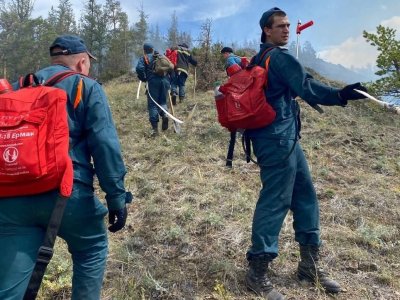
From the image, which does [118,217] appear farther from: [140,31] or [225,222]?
[140,31]

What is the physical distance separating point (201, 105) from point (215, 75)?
310 cm

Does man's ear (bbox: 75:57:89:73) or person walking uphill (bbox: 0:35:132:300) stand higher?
man's ear (bbox: 75:57:89:73)

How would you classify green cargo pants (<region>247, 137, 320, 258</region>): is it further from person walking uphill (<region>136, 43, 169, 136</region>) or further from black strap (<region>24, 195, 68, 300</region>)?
person walking uphill (<region>136, 43, 169, 136</region>)

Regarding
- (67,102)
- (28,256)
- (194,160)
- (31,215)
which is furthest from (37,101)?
(194,160)

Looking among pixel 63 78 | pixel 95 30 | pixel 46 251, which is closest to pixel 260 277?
pixel 46 251

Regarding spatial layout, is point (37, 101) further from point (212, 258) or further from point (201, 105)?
point (201, 105)

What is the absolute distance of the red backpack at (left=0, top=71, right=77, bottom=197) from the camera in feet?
7.12

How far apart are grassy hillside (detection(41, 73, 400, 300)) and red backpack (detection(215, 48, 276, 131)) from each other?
1.36 meters

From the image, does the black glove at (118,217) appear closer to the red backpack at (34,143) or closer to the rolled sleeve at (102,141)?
the rolled sleeve at (102,141)

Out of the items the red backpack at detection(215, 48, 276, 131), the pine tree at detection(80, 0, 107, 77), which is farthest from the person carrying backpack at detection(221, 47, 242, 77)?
the pine tree at detection(80, 0, 107, 77)

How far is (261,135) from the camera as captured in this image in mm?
3469

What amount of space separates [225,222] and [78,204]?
105 inches

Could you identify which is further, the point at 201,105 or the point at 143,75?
the point at 201,105

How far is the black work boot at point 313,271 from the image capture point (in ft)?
11.6
